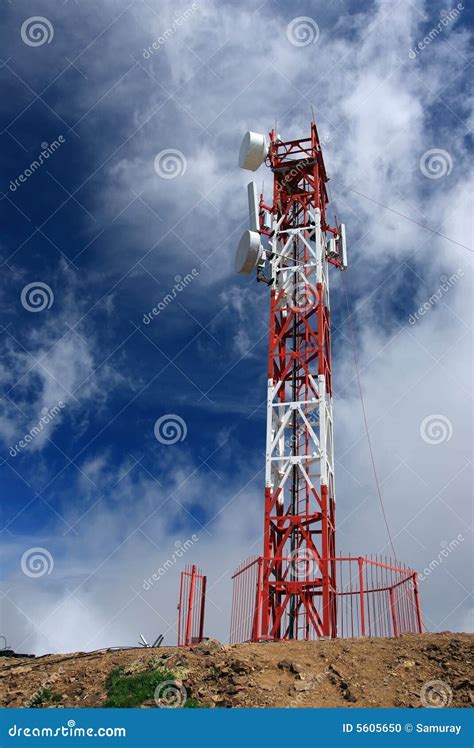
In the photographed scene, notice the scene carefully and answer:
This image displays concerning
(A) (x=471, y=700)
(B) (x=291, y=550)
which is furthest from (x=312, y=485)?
(A) (x=471, y=700)

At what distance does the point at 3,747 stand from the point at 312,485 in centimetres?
1298

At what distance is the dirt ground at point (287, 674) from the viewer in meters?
13.4

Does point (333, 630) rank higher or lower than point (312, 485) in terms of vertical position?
lower

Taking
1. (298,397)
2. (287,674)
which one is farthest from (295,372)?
(287,674)

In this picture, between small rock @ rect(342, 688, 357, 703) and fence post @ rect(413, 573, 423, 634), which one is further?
fence post @ rect(413, 573, 423, 634)

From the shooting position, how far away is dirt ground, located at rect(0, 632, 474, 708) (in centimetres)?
1340

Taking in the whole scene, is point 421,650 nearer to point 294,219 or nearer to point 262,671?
point 262,671

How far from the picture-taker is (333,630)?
20.5 metres

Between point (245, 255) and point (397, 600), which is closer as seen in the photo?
point (397, 600)

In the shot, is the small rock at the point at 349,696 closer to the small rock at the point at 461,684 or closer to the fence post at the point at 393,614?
the small rock at the point at 461,684

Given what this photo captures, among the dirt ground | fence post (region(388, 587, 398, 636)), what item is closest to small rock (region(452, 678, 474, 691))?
the dirt ground

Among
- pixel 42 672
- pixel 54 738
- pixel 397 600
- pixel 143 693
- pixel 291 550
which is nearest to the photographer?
pixel 54 738

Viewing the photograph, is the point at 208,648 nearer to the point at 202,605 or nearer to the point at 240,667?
the point at 240,667

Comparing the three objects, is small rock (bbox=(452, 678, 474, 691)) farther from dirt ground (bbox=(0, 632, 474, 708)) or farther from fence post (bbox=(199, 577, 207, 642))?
fence post (bbox=(199, 577, 207, 642))
